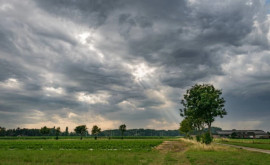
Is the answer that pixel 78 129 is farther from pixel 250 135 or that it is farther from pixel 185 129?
pixel 250 135

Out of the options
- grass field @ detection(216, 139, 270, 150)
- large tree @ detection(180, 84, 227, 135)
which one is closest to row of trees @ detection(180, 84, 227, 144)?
large tree @ detection(180, 84, 227, 135)

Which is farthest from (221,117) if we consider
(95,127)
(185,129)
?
(95,127)

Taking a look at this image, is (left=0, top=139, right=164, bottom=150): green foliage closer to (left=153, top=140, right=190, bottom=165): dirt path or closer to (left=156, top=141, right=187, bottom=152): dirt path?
(left=156, top=141, right=187, bottom=152): dirt path

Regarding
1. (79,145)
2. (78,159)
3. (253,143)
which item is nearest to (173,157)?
(78,159)

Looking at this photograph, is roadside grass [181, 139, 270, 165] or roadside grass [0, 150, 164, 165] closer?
roadside grass [0, 150, 164, 165]

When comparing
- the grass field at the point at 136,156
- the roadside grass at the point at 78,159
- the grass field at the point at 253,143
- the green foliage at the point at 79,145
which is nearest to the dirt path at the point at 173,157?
the grass field at the point at 136,156

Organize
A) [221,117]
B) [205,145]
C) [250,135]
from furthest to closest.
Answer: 1. [250,135]
2. [221,117]
3. [205,145]

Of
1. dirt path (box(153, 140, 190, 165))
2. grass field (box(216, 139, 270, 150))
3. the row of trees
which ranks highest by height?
the row of trees

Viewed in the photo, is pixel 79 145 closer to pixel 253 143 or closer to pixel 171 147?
pixel 171 147

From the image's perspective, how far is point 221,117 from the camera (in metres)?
46.1

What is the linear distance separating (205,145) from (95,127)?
159995mm

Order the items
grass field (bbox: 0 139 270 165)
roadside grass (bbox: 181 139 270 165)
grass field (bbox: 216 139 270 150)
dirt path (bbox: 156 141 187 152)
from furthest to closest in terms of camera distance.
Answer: grass field (bbox: 216 139 270 150), dirt path (bbox: 156 141 187 152), grass field (bbox: 0 139 270 165), roadside grass (bbox: 181 139 270 165)

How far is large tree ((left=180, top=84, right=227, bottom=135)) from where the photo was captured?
45.2 meters

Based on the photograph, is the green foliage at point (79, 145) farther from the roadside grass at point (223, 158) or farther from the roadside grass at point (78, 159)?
the roadside grass at point (78, 159)
